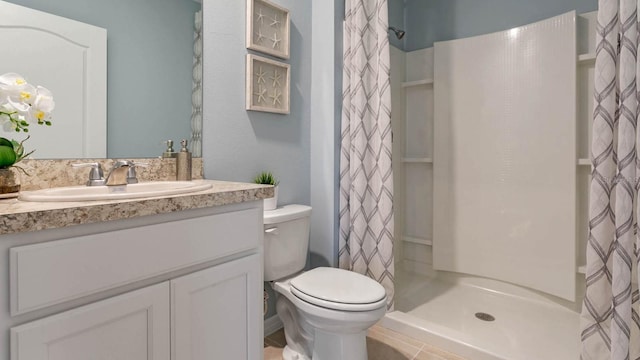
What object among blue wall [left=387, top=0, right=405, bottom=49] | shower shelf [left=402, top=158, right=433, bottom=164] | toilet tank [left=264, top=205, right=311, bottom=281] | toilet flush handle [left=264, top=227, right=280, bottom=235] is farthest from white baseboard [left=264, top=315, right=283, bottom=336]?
blue wall [left=387, top=0, right=405, bottom=49]

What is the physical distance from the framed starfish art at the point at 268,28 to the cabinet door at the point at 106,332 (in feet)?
4.37

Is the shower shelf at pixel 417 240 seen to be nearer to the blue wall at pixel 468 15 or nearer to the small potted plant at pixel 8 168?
the blue wall at pixel 468 15

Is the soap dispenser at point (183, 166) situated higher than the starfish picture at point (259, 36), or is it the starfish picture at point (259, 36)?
the starfish picture at point (259, 36)

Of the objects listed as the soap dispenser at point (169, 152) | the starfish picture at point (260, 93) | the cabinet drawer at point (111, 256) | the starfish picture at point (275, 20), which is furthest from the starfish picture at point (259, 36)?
the cabinet drawer at point (111, 256)

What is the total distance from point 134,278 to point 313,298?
0.77 m

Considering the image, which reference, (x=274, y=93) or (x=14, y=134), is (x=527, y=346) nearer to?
(x=274, y=93)

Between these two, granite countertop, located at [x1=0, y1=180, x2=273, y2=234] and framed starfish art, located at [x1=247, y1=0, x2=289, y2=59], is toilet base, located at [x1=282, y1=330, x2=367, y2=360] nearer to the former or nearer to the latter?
granite countertop, located at [x1=0, y1=180, x2=273, y2=234]

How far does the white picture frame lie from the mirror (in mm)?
314

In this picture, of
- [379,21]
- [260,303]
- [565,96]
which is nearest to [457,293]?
[565,96]

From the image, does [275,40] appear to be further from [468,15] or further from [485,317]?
[485,317]

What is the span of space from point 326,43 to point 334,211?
1010 mm

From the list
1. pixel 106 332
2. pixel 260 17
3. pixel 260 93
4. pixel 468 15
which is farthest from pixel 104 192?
pixel 468 15

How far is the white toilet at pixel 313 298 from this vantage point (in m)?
1.41

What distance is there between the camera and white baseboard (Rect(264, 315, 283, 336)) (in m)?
1.96
